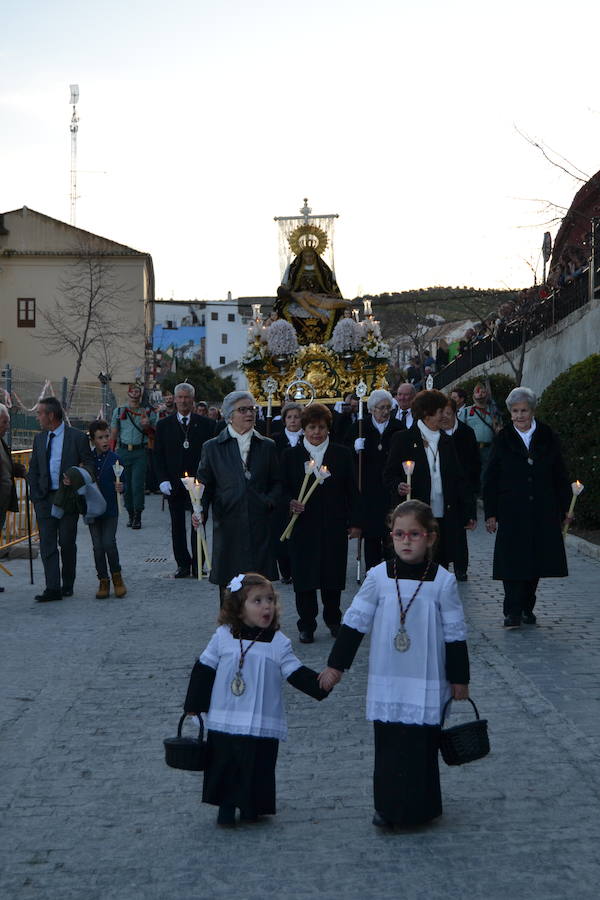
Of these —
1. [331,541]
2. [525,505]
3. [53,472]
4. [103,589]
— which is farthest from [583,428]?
[53,472]

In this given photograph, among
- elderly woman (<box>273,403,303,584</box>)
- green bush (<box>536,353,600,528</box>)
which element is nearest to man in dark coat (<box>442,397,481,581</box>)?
elderly woman (<box>273,403,303,584</box>)

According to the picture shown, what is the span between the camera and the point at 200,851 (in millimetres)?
4652

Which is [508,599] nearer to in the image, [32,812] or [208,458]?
[208,458]

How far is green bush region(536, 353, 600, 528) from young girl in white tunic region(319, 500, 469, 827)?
919cm

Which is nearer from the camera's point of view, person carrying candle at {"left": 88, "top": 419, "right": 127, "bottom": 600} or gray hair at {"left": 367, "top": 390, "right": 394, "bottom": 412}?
person carrying candle at {"left": 88, "top": 419, "right": 127, "bottom": 600}

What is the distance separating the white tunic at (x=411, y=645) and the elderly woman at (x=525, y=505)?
→ 4.39 metres

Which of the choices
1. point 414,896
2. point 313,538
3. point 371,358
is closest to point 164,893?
point 414,896

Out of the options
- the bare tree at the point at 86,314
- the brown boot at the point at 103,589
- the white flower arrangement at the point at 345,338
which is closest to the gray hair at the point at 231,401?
the brown boot at the point at 103,589

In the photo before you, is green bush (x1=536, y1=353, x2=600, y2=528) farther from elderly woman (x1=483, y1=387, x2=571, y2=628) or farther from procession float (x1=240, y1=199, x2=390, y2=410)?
procession float (x1=240, y1=199, x2=390, y2=410)

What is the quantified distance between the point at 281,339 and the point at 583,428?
13581 millimetres

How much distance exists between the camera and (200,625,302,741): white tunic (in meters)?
4.95

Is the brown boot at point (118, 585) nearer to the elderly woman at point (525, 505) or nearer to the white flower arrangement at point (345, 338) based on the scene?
the elderly woman at point (525, 505)

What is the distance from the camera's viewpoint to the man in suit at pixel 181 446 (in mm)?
12703

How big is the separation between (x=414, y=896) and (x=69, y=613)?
6.66m
